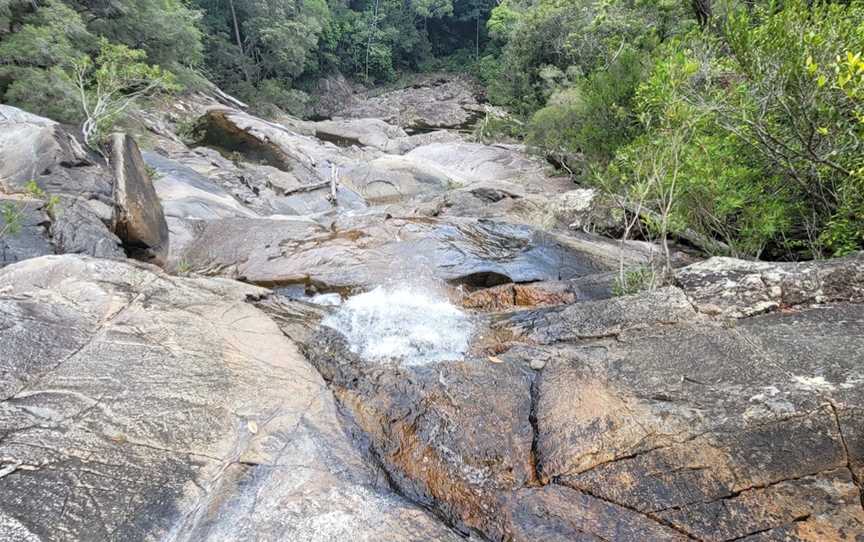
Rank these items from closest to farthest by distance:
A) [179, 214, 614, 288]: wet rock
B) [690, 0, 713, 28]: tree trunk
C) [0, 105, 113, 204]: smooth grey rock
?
[0, 105, 113, 204]: smooth grey rock, [179, 214, 614, 288]: wet rock, [690, 0, 713, 28]: tree trunk

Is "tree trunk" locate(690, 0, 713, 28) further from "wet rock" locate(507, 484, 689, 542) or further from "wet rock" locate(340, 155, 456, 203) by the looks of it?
"wet rock" locate(507, 484, 689, 542)

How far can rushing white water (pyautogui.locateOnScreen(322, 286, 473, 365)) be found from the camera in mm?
6199

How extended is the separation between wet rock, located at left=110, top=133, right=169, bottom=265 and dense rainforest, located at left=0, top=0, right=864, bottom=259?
283 centimetres

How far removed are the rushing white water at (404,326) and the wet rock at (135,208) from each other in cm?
429

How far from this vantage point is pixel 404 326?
6.99 meters

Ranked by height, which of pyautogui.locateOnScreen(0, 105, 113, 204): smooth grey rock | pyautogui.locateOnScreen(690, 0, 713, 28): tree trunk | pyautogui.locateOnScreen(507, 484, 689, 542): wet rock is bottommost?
pyautogui.locateOnScreen(507, 484, 689, 542): wet rock

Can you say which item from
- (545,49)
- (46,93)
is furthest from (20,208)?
(545,49)

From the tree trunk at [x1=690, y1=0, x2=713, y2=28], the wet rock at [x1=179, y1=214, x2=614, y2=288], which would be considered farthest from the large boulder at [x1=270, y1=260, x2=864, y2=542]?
the tree trunk at [x1=690, y1=0, x2=713, y2=28]

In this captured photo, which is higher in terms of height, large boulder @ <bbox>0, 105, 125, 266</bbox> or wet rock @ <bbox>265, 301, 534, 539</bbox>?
large boulder @ <bbox>0, 105, 125, 266</bbox>

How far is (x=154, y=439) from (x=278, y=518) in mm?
1268

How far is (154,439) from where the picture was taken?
12.0ft

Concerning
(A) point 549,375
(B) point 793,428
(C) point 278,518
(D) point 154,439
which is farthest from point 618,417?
(D) point 154,439

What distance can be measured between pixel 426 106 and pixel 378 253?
29.8m

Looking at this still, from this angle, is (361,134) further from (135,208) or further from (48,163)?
(135,208)
